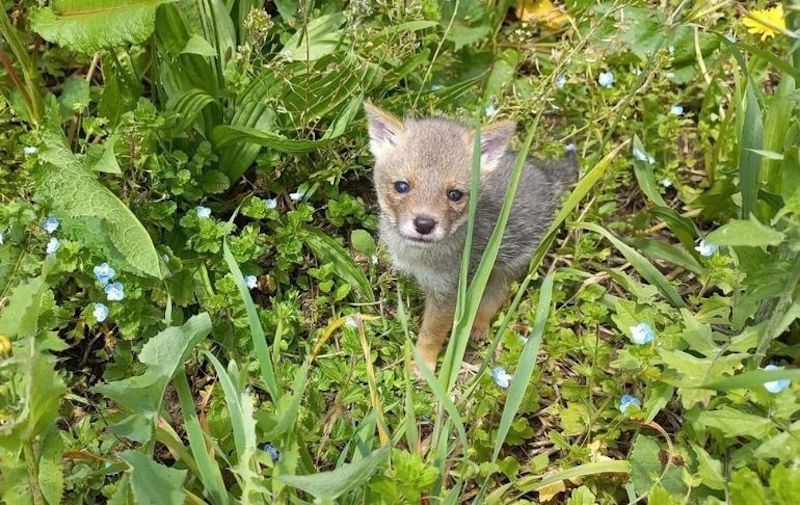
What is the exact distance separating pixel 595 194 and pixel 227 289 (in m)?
1.94

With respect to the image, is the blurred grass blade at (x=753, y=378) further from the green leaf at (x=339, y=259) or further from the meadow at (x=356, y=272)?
the green leaf at (x=339, y=259)

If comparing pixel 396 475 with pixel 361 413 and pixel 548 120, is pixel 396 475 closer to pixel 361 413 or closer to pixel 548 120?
pixel 361 413

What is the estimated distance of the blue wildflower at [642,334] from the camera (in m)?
2.98

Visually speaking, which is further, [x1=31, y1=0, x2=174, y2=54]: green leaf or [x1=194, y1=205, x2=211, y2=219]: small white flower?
[x1=194, y1=205, x2=211, y2=219]: small white flower

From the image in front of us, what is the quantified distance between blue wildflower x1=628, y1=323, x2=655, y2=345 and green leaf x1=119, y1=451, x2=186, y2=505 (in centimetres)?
170

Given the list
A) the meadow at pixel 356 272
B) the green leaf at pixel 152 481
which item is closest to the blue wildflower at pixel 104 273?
the meadow at pixel 356 272

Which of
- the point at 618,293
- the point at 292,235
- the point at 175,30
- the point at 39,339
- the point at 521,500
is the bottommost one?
the point at 521,500

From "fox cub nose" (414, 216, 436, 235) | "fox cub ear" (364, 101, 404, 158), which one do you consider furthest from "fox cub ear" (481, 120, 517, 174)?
"fox cub nose" (414, 216, 436, 235)

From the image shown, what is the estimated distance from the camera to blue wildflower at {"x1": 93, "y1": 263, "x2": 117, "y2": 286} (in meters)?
3.28

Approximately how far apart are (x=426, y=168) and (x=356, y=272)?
0.68 meters

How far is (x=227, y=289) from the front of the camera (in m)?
3.45

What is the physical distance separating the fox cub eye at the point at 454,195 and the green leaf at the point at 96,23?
1.44 metres

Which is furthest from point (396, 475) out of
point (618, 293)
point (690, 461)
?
point (618, 293)

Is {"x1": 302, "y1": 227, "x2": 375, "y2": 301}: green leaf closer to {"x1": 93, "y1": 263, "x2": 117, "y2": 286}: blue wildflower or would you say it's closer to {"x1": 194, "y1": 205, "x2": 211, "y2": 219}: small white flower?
{"x1": 194, "y1": 205, "x2": 211, "y2": 219}: small white flower
